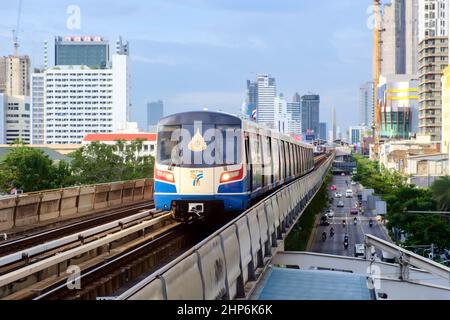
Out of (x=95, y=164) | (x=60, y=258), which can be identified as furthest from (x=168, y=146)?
(x=95, y=164)

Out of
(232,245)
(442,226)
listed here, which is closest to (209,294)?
(232,245)

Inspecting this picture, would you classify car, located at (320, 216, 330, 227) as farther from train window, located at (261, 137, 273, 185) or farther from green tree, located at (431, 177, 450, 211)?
train window, located at (261, 137, 273, 185)

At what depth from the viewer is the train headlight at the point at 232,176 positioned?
58.6 ft

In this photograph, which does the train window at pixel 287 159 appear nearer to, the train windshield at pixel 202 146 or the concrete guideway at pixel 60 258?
the train windshield at pixel 202 146

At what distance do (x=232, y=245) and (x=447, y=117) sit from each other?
271ft

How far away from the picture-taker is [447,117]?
287 feet

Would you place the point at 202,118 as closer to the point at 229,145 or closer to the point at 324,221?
the point at 229,145

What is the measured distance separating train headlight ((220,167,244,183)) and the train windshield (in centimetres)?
23

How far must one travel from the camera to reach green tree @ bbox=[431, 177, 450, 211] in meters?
43.3

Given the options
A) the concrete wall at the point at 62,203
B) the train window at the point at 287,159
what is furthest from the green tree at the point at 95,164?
the train window at the point at 287,159

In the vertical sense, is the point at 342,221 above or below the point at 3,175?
below

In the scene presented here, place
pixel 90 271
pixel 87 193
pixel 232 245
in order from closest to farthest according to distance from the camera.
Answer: pixel 232 245
pixel 90 271
pixel 87 193

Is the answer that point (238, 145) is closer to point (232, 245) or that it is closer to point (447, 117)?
point (232, 245)

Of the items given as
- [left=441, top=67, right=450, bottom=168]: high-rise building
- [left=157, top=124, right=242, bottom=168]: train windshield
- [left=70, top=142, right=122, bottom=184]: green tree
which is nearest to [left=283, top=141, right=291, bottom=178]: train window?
[left=157, top=124, right=242, bottom=168]: train windshield
